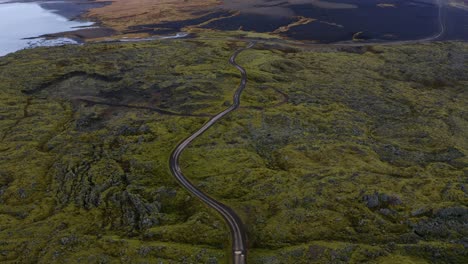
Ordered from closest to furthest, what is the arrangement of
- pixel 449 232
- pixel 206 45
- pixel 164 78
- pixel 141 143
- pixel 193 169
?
pixel 449 232 → pixel 193 169 → pixel 141 143 → pixel 164 78 → pixel 206 45

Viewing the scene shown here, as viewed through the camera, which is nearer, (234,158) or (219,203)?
(219,203)

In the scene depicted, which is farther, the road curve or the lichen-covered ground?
the lichen-covered ground

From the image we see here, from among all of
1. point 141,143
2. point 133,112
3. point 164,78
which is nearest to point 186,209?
point 141,143

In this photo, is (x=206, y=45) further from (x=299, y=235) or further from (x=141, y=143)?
(x=299, y=235)

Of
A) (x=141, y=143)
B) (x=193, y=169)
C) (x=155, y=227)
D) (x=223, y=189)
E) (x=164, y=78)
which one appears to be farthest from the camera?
(x=164, y=78)

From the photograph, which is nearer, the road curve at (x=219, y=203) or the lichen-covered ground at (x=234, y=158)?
the road curve at (x=219, y=203)

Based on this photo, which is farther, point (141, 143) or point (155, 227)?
point (141, 143)

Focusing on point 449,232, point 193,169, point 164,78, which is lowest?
point 449,232

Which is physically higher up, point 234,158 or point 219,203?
point 234,158
